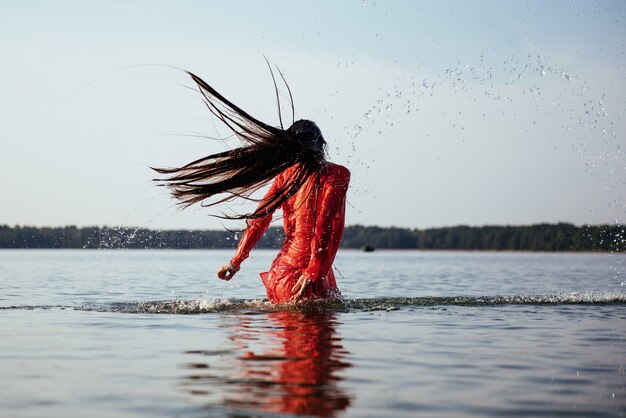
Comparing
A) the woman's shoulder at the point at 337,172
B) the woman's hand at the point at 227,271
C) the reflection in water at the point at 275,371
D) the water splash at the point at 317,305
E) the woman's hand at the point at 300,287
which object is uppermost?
the woman's shoulder at the point at 337,172

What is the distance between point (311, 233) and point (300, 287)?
647mm

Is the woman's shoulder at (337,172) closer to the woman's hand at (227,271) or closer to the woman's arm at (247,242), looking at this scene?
the woman's arm at (247,242)

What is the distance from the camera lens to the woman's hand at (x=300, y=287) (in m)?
10.7

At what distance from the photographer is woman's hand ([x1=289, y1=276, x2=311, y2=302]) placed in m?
10.7

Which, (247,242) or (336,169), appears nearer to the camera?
(336,169)

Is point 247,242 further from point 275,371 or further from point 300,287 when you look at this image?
point 275,371

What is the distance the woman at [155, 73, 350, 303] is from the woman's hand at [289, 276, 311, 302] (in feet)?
0.04

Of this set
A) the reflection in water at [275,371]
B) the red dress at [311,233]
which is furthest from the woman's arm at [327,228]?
the reflection in water at [275,371]

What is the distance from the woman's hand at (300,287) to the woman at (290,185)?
11mm

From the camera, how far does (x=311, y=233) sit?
36.1ft

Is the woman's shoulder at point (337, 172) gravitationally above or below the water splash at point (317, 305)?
above

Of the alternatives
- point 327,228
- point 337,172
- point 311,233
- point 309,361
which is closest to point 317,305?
point 311,233

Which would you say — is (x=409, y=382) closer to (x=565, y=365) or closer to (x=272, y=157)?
(x=565, y=365)

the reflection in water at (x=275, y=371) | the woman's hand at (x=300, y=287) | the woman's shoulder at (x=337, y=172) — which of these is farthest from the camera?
the woman's shoulder at (x=337, y=172)
